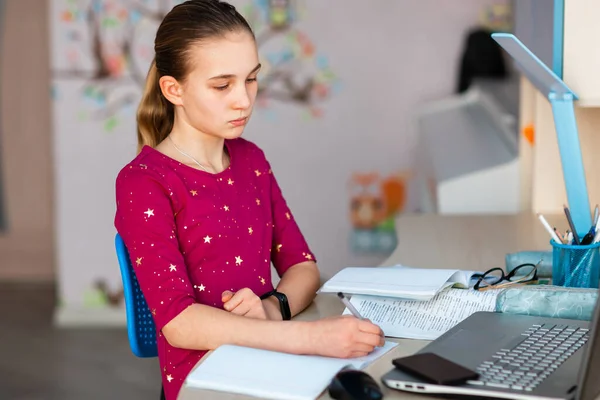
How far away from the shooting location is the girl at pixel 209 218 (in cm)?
120

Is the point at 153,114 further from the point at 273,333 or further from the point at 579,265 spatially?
the point at 579,265

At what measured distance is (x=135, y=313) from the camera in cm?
148

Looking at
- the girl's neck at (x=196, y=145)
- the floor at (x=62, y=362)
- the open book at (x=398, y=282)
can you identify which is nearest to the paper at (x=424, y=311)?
the open book at (x=398, y=282)

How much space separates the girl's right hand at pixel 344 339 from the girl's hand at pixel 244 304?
16 cm

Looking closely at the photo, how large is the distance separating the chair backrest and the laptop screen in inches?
30.9

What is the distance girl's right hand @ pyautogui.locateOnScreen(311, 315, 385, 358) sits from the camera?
3.63 ft

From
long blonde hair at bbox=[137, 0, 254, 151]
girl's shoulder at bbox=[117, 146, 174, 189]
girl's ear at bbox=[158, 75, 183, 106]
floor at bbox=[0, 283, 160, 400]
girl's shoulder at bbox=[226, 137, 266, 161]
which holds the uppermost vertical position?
long blonde hair at bbox=[137, 0, 254, 151]

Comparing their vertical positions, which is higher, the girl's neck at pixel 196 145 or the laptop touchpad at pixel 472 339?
the girl's neck at pixel 196 145

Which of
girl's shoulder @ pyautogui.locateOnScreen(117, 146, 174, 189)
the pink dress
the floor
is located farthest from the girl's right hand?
the floor

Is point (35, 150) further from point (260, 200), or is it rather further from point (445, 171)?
point (260, 200)

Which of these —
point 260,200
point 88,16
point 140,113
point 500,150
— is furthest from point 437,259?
point 88,16

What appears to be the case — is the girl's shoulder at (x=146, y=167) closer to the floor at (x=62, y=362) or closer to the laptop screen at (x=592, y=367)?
the laptop screen at (x=592, y=367)

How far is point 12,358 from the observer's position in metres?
3.36

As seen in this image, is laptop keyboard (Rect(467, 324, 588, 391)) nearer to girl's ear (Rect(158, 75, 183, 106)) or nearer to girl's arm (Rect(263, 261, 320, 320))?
girl's arm (Rect(263, 261, 320, 320))
